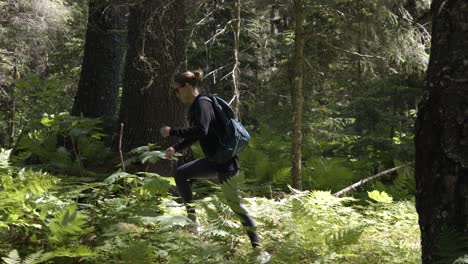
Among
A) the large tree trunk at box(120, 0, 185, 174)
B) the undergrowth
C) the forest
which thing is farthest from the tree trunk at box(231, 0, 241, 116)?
the undergrowth

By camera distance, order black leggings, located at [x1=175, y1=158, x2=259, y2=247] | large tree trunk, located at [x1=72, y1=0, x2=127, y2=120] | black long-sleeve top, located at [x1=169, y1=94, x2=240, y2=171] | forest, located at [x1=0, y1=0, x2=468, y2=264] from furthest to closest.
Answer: large tree trunk, located at [x1=72, y1=0, x2=127, y2=120]
black leggings, located at [x1=175, y1=158, x2=259, y2=247]
black long-sleeve top, located at [x1=169, y1=94, x2=240, y2=171]
forest, located at [x1=0, y1=0, x2=468, y2=264]

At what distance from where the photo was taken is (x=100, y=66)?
9.39 metres

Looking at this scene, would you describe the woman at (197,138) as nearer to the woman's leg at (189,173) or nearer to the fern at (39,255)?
the woman's leg at (189,173)

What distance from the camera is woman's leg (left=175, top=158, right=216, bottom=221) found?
14.8 ft

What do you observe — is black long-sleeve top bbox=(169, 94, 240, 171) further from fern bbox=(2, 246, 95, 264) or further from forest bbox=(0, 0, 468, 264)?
fern bbox=(2, 246, 95, 264)

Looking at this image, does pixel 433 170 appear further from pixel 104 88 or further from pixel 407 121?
pixel 407 121

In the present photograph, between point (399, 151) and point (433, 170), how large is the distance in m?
6.63

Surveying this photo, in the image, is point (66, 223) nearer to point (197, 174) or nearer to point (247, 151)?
point (197, 174)

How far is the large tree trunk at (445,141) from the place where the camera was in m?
2.47

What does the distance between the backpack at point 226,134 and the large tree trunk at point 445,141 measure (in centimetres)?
190

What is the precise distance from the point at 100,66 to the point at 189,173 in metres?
5.61

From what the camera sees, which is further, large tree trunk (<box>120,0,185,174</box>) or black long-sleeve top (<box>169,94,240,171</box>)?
large tree trunk (<box>120,0,185,174</box>)

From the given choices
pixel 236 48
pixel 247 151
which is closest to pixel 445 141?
pixel 236 48

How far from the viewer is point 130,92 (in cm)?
711
